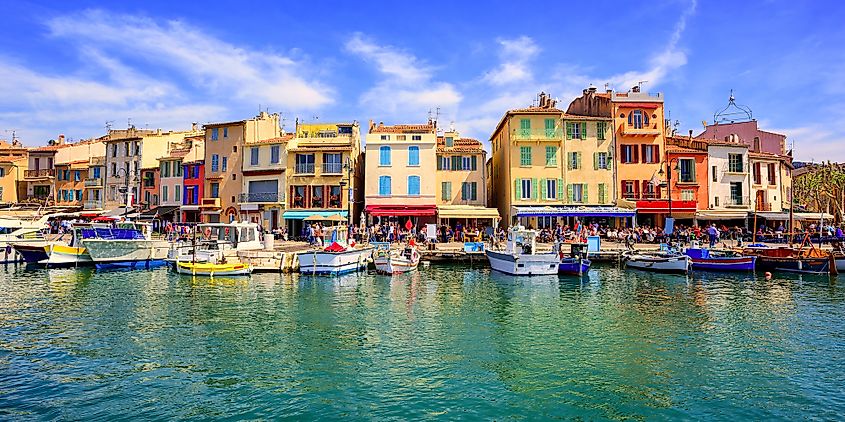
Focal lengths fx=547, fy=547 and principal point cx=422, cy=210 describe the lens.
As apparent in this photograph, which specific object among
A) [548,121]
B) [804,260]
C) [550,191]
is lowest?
[804,260]

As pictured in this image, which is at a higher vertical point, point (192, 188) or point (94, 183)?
point (94, 183)

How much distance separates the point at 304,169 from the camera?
154 feet

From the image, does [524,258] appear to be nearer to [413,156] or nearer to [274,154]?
[413,156]

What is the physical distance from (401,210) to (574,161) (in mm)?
14885

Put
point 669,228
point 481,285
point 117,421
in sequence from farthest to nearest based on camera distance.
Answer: point 669,228
point 481,285
point 117,421

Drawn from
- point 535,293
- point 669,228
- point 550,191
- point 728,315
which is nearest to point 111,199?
point 550,191

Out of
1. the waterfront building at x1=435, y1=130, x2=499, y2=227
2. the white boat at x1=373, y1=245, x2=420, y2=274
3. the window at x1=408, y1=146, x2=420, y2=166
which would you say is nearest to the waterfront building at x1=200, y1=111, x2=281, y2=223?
the window at x1=408, y1=146, x2=420, y2=166

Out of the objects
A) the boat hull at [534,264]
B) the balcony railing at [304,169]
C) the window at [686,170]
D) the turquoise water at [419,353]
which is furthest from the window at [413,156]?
the window at [686,170]

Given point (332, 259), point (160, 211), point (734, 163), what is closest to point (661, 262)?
point (332, 259)

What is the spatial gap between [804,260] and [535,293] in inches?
712

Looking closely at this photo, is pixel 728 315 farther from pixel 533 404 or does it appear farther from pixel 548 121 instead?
pixel 548 121

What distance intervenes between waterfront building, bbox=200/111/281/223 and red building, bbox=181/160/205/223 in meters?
1.29

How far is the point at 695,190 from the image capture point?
45500 mm

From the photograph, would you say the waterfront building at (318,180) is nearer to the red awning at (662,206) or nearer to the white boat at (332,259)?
the white boat at (332,259)
